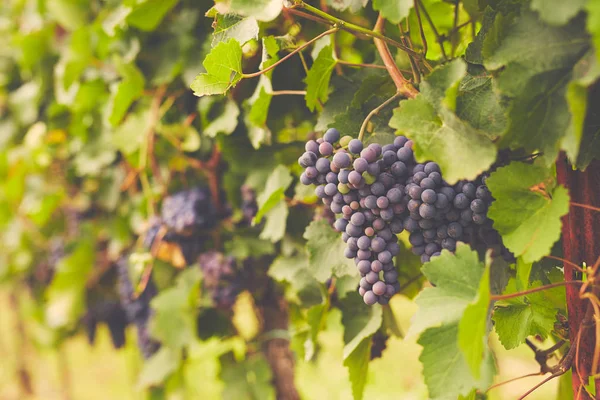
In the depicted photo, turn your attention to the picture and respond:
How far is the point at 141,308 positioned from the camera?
191 centimetres

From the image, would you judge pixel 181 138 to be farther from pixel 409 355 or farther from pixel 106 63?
pixel 409 355

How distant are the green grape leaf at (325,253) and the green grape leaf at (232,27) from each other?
0.41 meters

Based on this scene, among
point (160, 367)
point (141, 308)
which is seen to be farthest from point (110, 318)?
point (160, 367)

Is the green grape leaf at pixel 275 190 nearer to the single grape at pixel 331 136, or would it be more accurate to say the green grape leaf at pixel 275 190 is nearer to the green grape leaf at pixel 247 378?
the single grape at pixel 331 136

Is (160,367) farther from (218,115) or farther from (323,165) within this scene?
(323,165)

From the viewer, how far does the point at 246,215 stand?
4.83ft

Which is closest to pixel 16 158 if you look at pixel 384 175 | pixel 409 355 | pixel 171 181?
pixel 171 181

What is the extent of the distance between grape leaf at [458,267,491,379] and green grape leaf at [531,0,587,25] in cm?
33

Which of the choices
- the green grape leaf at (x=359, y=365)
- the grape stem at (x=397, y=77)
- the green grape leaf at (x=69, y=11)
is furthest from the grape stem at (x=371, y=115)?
the green grape leaf at (x=69, y=11)

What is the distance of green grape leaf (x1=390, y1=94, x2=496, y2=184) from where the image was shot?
28.3 inches

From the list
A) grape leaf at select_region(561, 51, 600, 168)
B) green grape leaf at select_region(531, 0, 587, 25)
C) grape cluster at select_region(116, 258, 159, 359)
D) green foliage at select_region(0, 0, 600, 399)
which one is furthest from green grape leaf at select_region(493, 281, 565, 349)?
grape cluster at select_region(116, 258, 159, 359)

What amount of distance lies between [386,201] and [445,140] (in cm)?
13

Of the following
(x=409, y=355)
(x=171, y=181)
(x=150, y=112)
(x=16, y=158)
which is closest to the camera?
(x=150, y=112)

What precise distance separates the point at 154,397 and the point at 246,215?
3.62 ft
